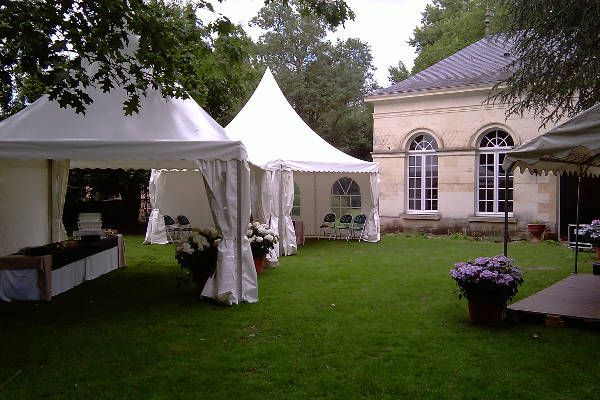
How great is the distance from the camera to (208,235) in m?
7.16

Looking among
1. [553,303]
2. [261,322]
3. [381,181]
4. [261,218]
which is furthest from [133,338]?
[381,181]

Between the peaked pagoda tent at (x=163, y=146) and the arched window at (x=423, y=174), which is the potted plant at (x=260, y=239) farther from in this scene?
the arched window at (x=423, y=174)

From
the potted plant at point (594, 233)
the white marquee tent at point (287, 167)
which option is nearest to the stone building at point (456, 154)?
the white marquee tent at point (287, 167)

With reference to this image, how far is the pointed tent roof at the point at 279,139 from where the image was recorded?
11.7m

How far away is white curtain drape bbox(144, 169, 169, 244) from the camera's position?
44.5 feet

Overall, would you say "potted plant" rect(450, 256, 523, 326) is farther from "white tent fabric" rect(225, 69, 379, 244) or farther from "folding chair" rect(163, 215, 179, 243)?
"folding chair" rect(163, 215, 179, 243)

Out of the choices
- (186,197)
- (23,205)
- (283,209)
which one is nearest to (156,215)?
(186,197)

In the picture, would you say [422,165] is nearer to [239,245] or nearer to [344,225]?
[344,225]

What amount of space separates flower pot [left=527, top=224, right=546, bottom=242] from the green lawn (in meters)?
6.04

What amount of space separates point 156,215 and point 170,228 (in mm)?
471

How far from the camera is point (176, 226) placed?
13820 mm

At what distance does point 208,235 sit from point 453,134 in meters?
9.91

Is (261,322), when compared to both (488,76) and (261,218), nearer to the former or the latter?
(261,218)

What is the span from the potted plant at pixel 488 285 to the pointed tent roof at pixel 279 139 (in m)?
6.07
